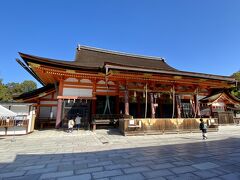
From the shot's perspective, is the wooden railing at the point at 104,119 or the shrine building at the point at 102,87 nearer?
the shrine building at the point at 102,87

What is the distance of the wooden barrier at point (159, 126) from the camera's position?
29.7 feet

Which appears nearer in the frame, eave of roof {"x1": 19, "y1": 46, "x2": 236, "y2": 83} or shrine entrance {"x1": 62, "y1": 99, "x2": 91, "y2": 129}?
eave of roof {"x1": 19, "y1": 46, "x2": 236, "y2": 83}

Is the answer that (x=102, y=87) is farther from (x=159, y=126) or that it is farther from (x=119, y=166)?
(x=119, y=166)

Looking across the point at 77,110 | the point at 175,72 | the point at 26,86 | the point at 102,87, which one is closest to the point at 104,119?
the point at 77,110

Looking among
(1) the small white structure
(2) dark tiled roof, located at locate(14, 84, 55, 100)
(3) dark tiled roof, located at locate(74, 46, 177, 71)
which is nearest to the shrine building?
(2) dark tiled roof, located at locate(14, 84, 55, 100)

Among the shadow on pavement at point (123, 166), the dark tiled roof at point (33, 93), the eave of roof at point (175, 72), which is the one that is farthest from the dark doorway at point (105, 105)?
the shadow on pavement at point (123, 166)

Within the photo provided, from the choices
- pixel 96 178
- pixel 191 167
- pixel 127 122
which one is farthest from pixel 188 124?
pixel 96 178

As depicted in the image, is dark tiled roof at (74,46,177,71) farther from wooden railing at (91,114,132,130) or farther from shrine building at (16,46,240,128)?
wooden railing at (91,114,132,130)

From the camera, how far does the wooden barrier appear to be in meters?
9.05

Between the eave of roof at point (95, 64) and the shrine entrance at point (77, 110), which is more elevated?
the eave of roof at point (95, 64)

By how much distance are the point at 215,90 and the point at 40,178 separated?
2109cm

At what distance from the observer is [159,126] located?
31.9 ft

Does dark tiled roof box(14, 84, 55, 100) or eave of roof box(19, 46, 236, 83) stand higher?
eave of roof box(19, 46, 236, 83)

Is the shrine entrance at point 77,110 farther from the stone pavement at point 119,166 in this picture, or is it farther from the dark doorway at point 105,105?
the stone pavement at point 119,166
